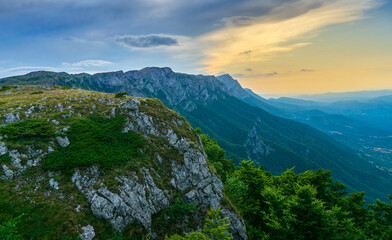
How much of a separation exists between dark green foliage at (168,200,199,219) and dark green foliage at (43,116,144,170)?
400 inches

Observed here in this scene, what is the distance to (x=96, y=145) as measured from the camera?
25938 millimetres

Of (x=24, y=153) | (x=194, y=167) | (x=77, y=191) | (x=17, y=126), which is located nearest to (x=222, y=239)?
(x=194, y=167)

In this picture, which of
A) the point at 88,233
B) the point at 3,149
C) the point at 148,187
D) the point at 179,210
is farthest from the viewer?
the point at 148,187

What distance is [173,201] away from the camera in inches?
976

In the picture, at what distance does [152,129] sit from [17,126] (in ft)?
66.6

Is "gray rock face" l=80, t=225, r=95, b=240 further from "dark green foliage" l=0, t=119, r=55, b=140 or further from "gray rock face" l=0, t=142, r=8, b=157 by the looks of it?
"dark green foliage" l=0, t=119, r=55, b=140

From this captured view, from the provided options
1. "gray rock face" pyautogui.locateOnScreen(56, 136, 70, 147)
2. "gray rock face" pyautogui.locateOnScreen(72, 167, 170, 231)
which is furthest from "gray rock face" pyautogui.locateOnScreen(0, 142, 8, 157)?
"gray rock face" pyautogui.locateOnScreen(72, 167, 170, 231)

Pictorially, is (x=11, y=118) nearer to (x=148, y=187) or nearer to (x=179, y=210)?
(x=148, y=187)

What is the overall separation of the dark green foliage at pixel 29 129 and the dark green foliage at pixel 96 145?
286 centimetres

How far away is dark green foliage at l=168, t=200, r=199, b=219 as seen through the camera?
2279cm

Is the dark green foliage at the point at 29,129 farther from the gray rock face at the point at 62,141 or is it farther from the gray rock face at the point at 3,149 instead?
the gray rock face at the point at 3,149

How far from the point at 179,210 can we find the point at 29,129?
84.9 feet

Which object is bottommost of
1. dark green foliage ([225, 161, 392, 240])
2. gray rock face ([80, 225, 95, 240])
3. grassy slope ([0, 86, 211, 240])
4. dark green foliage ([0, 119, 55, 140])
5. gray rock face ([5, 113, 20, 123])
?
dark green foliage ([225, 161, 392, 240])

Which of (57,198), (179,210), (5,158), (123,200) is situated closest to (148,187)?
(123,200)
